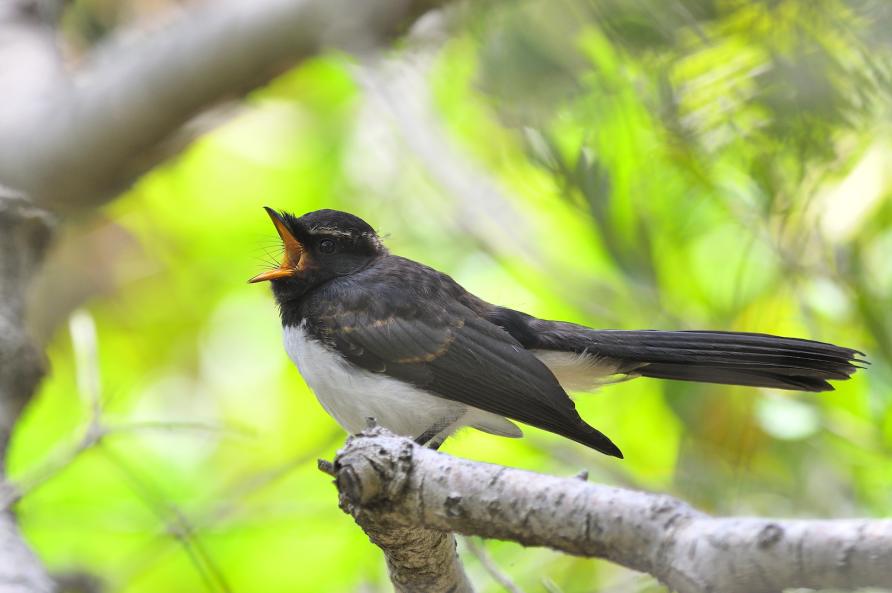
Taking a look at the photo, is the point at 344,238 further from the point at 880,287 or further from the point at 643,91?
the point at 880,287

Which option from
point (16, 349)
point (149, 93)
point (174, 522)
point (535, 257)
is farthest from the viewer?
point (149, 93)

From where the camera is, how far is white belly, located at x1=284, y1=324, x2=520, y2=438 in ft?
11.7

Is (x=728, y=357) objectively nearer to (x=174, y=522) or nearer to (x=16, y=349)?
(x=174, y=522)

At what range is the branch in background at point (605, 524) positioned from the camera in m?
1.44

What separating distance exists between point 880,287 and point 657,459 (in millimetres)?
1405

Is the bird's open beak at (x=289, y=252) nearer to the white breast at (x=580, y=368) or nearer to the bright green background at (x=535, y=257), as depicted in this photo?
the bright green background at (x=535, y=257)

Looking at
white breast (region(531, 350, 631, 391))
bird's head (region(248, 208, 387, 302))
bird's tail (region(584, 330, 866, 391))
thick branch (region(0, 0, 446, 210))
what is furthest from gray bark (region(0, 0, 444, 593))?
bird's tail (region(584, 330, 866, 391))

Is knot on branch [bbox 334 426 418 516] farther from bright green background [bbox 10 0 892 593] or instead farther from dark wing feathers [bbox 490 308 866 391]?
dark wing feathers [bbox 490 308 866 391]

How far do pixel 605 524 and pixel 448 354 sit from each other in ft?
6.03

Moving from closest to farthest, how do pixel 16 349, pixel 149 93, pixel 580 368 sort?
pixel 16 349 → pixel 580 368 → pixel 149 93

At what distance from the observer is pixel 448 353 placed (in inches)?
142

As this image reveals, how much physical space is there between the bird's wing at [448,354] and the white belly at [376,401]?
38 mm

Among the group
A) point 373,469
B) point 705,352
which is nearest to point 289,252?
point 705,352

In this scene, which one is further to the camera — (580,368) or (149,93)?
(149,93)
